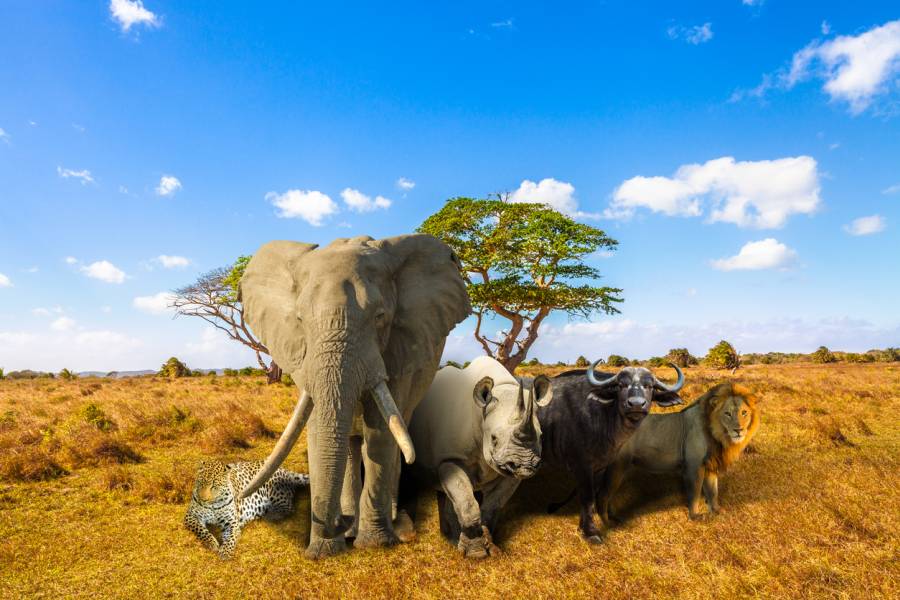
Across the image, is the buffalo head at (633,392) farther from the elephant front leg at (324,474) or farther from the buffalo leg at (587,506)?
the elephant front leg at (324,474)

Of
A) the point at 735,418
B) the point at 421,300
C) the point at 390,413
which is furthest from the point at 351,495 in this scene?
the point at 735,418

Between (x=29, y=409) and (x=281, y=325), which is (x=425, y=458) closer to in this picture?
(x=281, y=325)

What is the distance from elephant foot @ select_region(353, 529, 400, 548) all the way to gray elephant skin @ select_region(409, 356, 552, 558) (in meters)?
0.67

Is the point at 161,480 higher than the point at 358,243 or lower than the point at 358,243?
lower

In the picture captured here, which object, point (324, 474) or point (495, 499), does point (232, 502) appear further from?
point (495, 499)

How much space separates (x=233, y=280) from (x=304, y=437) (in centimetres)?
2512

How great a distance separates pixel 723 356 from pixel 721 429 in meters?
28.3

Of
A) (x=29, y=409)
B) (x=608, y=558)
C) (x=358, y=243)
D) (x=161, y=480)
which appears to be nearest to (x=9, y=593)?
(x=161, y=480)

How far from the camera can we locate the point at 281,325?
610 centimetres

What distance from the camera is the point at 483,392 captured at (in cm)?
602

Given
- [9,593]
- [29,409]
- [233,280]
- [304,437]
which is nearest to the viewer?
[9,593]

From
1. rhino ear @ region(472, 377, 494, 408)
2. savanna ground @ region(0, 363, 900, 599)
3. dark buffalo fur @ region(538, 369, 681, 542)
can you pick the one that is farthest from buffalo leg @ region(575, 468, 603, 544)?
rhino ear @ region(472, 377, 494, 408)

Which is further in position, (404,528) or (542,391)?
(404,528)

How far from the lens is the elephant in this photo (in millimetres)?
5453
